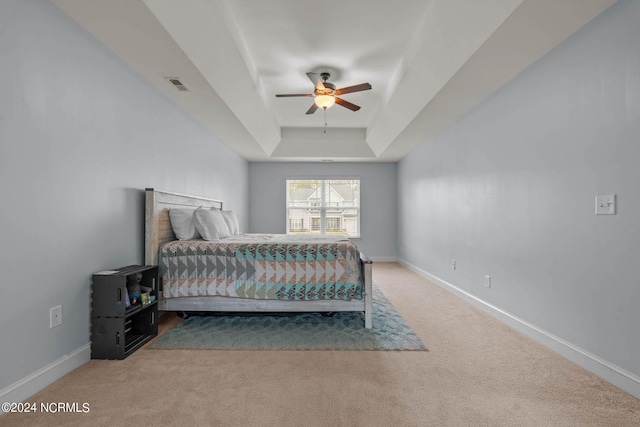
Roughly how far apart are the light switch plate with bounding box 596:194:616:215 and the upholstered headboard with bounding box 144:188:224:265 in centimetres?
340

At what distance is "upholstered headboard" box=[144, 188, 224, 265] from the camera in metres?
2.80

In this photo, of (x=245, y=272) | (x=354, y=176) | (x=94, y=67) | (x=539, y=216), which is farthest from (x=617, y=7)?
(x=354, y=176)

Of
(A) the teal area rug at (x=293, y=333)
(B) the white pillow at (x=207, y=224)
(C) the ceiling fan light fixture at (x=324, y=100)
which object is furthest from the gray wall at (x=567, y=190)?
(B) the white pillow at (x=207, y=224)

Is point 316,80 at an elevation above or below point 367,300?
above

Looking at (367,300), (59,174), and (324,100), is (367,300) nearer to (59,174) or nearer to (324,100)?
(324,100)

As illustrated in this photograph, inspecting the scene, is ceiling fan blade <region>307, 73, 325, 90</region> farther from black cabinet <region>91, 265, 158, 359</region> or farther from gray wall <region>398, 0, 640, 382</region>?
black cabinet <region>91, 265, 158, 359</region>

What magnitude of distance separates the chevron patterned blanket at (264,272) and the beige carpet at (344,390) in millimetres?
626

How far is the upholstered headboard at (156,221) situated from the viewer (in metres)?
2.80

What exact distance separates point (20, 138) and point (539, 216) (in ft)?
11.7

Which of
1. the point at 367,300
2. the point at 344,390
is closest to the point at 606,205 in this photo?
the point at 367,300

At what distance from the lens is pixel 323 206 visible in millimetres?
7129

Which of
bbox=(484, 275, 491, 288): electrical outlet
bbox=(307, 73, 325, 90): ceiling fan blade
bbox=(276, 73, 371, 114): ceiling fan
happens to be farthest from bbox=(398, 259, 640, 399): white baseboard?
bbox=(307, 73, 325, 90): ceiling fan blade

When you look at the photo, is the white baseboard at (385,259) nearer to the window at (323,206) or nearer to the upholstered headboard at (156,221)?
the window at (323,206)

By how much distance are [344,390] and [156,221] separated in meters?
2.20
